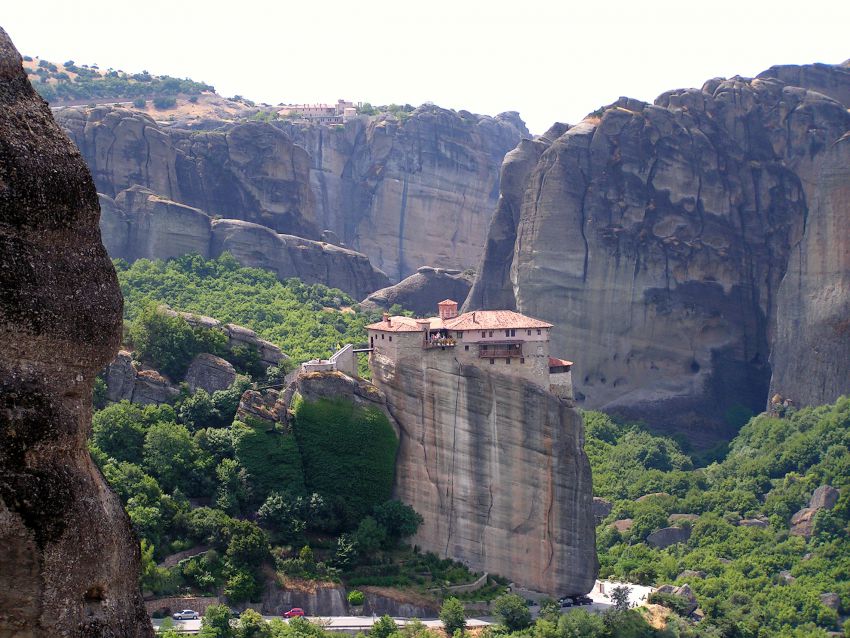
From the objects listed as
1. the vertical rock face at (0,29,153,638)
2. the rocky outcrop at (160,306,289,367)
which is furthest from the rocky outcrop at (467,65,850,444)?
the vertical rock face at (0,29,153,638)

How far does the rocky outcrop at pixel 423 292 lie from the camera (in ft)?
355

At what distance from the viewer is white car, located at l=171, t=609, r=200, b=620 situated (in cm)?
5100

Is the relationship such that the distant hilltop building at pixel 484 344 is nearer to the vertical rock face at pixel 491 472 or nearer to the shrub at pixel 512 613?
the vertical rock face at pixel 491 472

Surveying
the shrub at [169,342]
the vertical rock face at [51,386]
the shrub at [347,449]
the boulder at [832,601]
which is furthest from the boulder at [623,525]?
the vertical rock face at [51,386]

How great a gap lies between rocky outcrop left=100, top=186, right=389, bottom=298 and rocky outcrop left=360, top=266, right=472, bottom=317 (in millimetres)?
3580

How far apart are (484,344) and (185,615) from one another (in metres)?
18.1

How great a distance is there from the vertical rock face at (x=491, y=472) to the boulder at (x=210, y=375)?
866cm

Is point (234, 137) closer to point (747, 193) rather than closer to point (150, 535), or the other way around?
point (747, 193)

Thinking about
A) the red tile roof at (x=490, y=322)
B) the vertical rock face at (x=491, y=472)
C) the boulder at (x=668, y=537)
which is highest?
the red tile roof at (x=490, y=322)

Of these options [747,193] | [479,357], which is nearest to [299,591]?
[479,357]

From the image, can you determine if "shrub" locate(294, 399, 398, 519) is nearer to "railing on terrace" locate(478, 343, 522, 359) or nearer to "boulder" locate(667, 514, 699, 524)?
"railing on terrace" locate(478, 343, 522, 359)

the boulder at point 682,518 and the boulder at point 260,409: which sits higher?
the boulder at point 260,409

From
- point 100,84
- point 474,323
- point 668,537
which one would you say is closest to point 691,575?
point 668,537

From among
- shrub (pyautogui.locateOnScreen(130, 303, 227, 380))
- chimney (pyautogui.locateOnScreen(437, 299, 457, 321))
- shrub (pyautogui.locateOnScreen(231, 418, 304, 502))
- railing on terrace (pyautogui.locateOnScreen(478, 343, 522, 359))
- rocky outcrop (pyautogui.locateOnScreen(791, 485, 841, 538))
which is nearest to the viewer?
shrub (pyautogui.locateOnScreen(231, 418, 304, 502))
